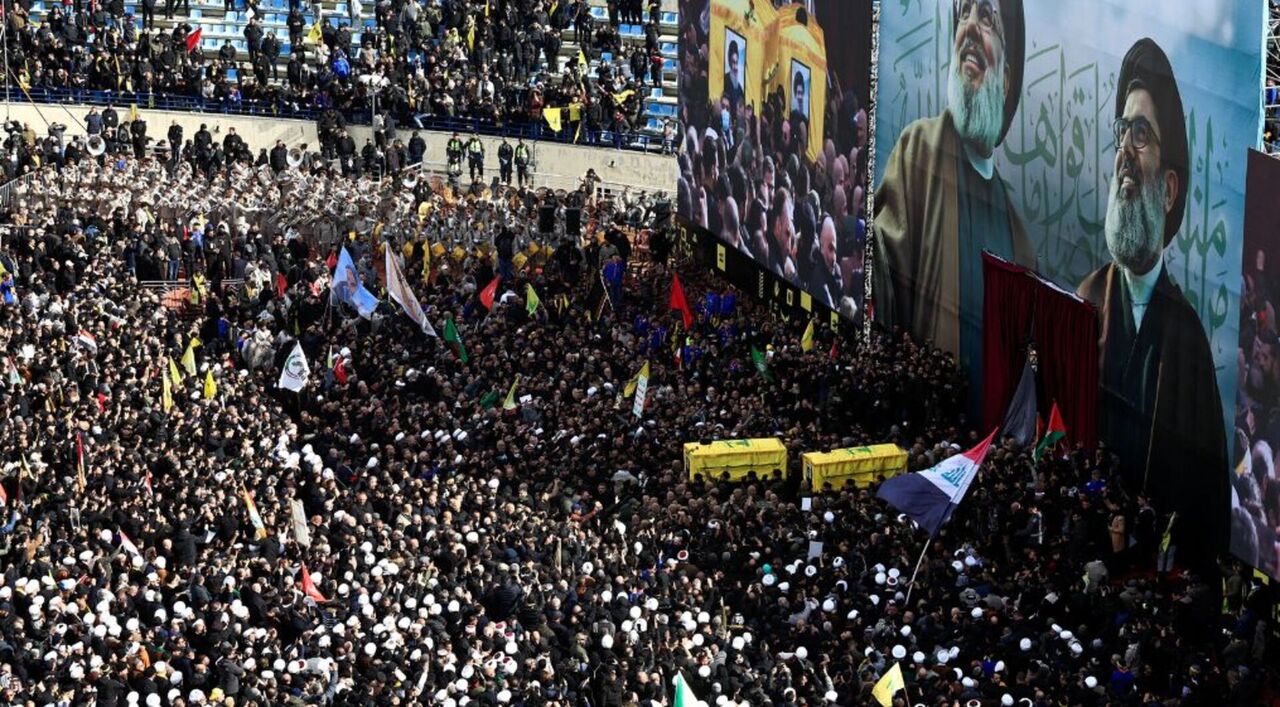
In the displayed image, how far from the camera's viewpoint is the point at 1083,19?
111ft

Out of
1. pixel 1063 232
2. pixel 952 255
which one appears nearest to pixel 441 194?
pixel 952 255

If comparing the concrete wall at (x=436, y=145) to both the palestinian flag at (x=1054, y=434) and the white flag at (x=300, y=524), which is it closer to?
the palestinian flag at (x=1054, y=434)

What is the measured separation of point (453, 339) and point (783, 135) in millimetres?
6704

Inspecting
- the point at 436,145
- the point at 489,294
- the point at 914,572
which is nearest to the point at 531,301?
the point at 489,294

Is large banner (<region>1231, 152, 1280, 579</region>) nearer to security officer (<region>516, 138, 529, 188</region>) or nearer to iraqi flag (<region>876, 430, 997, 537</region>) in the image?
iraqi flag (<region>876, 430, 997, 537</region>)

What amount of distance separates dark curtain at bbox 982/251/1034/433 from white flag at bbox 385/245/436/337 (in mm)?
9952

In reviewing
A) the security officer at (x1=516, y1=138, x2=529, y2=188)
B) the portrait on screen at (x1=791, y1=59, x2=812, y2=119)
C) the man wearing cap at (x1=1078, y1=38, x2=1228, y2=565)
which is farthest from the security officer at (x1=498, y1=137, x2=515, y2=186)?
the man wearing cap at (x1=1078, y1=38, x2=1228, y2=565)

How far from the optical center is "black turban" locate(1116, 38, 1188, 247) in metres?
31.3

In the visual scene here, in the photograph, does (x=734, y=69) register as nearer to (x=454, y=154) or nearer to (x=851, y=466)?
(x=454, y=154)

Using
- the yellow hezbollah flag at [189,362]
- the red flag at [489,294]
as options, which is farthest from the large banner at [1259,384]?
the yellow hezbollah flag at [189,362]

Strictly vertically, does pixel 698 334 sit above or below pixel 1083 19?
below

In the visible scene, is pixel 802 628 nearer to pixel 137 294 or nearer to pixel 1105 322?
pixel 1105 322

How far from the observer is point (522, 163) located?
178ft

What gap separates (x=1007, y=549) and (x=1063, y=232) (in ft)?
16.9
